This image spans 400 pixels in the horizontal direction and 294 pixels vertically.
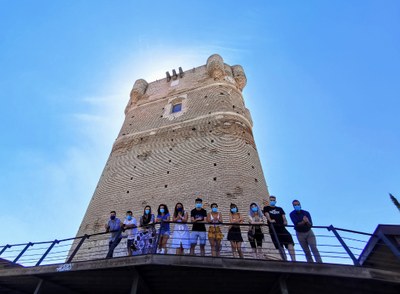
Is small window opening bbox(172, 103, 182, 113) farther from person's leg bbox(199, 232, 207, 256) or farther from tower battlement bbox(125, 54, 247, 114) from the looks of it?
person's leg bbox(199, 232, 207, 256)

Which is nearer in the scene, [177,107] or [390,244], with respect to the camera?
[390,244]

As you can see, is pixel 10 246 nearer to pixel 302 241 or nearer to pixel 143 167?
pixel 143 167

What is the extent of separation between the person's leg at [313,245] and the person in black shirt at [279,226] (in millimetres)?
417

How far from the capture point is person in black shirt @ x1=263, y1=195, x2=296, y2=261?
5771 mm

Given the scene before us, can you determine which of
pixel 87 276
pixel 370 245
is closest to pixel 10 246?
pixel 87 276

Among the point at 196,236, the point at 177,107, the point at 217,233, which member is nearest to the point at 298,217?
the point at 217,233

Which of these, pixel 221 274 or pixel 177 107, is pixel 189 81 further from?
pixel 221 274

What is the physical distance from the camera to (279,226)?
6.12m

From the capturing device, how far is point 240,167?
11.3m

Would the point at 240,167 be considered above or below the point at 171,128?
below

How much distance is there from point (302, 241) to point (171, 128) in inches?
384

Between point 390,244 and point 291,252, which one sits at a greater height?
point 291,252

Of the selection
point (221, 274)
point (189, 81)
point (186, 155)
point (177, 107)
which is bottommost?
point (221, 274)

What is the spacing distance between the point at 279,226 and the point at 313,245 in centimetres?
77
